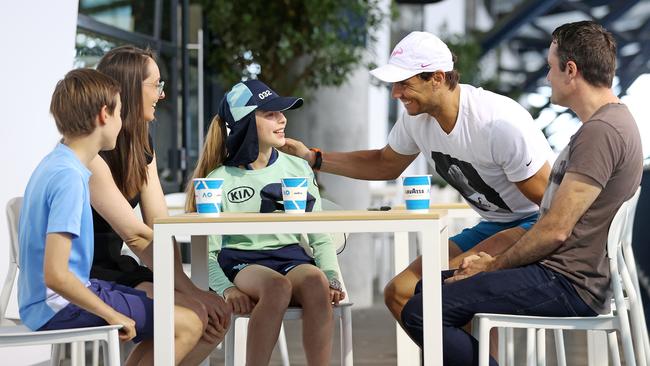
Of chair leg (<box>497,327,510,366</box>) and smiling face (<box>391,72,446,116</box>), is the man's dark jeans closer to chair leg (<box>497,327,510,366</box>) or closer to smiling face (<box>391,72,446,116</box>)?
chair leg (<box>497,327,510,366</box>)

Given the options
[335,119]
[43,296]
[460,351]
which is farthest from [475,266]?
[335,119]

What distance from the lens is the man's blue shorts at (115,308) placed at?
254cm

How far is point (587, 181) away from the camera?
2617 millimetres

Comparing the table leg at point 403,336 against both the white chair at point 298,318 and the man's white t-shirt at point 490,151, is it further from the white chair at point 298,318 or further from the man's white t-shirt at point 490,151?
the man's white t-shirt at point 490,151

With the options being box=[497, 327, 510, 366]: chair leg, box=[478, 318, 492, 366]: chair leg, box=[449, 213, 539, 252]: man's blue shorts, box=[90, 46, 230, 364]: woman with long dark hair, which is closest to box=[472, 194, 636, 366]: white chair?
box=[478, 318, 492, 366]: chair leg

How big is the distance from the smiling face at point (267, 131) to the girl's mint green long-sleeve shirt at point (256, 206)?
0.07 metres

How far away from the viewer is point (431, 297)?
2674 mm

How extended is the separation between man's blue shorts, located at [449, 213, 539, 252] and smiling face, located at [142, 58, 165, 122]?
104 cm

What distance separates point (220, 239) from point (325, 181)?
386cm

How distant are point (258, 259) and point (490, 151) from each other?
30.7 inches

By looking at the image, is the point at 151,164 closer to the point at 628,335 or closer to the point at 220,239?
the point at 220,239

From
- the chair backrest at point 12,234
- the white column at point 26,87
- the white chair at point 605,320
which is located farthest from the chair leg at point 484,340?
the white column at point 26,87

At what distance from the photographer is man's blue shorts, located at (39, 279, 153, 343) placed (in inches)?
100

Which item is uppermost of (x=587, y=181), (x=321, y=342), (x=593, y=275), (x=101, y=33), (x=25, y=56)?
(x=101, y=33)
